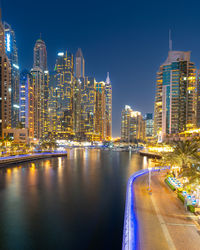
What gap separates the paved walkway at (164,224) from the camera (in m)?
12.1

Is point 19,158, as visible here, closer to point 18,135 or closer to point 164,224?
point 164,224

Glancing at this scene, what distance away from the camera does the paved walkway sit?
12.1 metres

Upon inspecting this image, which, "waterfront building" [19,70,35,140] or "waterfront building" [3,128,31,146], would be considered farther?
"waterfront building" [19,70,35,140]

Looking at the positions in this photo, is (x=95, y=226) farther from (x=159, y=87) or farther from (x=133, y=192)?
(x=159, y=87)

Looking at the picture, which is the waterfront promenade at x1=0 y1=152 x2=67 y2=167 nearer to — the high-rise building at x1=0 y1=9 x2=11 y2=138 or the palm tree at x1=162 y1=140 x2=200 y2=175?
the high-rise building at x1=0 y1=9 x2=11 y2=138

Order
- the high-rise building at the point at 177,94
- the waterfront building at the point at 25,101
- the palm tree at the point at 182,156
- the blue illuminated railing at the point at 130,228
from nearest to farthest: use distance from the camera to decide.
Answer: the blue illuminated railing at the point at 130,228 < the palm tree at the point at 182,156 < the high-rise building at the point at 177,94 < the waterfront building at the point at 25,101

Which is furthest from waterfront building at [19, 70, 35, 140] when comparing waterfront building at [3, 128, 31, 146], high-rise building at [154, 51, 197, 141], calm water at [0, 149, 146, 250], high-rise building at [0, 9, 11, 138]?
calm water at [0, 149, 146, 250]

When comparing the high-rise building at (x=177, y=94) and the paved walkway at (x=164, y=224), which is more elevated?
the high-rise building at (x=177, y=94)

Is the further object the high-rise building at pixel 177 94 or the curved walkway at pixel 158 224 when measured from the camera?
the high-rise building at pixel 177 94

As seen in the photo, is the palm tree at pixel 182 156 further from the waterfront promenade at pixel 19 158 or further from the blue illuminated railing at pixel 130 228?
the waterfront promenade at pixel 19 158

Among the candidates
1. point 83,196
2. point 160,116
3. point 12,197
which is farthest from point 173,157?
point 160,116

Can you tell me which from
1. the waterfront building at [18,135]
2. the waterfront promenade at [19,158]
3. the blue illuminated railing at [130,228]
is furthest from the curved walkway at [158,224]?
the waterfront building at [18,135]

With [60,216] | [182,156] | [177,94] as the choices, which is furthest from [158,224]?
[177,94]

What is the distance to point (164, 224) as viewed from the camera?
14602 millimetres
